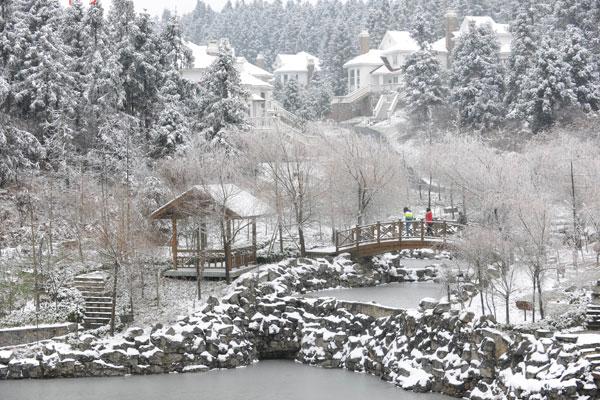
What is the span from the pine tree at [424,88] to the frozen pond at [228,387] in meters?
34.2

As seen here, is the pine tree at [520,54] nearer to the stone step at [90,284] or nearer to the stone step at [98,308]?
the stone step at [90,284]

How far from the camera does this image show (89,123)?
4581 cm

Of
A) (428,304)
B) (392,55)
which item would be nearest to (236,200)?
(428,304)

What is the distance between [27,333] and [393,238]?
13812 mm

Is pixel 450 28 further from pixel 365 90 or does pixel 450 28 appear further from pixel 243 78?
pixel 243 78

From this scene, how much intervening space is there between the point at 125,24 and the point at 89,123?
16.2 feet

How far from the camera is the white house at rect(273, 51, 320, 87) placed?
313 ft

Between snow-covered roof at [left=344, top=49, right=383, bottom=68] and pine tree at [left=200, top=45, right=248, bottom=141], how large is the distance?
123ft

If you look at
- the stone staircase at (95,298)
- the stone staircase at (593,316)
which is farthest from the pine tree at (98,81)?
the stone staircase at (593,316)

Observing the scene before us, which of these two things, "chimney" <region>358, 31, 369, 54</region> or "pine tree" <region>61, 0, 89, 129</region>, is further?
"chimney" <region>358, 31, 369, 54</region>

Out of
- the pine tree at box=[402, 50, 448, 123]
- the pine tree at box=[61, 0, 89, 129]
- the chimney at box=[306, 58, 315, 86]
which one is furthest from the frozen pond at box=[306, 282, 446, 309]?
the chimney at box=[306, 58, 315, 86]

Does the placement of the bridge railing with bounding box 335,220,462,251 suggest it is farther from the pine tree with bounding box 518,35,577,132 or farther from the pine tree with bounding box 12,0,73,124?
the pine tree with bounding box 518,35,577,132

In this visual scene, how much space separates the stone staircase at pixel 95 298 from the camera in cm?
3127

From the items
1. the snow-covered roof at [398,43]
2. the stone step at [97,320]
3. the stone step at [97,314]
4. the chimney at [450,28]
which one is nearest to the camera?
the stone step at [97,320]
